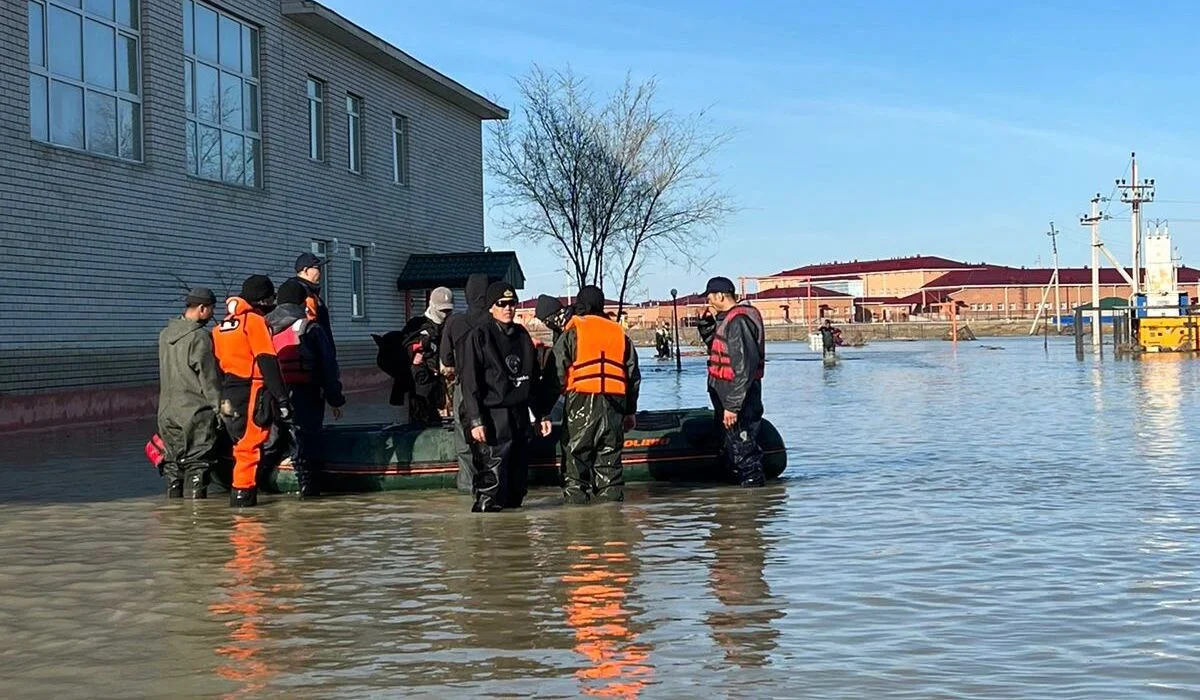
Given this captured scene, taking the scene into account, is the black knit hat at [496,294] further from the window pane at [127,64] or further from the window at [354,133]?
the window at [354,133]

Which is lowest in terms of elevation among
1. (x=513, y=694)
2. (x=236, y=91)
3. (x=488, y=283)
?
(x=513, y=694)

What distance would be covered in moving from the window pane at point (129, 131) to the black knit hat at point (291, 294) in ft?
40.6

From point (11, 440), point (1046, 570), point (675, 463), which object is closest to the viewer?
point (1046, 570)

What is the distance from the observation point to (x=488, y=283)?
11.3 m

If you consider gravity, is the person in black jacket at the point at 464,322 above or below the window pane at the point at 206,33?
below

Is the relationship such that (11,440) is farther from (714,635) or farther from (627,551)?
(714,635)

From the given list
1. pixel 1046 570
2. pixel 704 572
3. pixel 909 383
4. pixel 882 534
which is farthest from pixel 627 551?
pixel 909 383

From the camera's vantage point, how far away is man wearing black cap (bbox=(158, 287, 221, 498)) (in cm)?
1201

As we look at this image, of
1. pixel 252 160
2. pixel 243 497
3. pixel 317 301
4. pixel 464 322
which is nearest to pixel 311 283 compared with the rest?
pixel 317 301

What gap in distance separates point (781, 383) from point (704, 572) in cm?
2626

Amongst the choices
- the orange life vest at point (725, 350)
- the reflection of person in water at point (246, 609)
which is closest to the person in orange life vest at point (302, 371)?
the reflection of person in water at point (246, 609)

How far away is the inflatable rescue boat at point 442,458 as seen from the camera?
41.9 ft

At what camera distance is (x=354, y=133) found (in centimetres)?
3381

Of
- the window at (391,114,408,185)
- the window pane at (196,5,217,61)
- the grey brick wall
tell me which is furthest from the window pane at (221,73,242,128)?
the window at (391,114,408,185)
